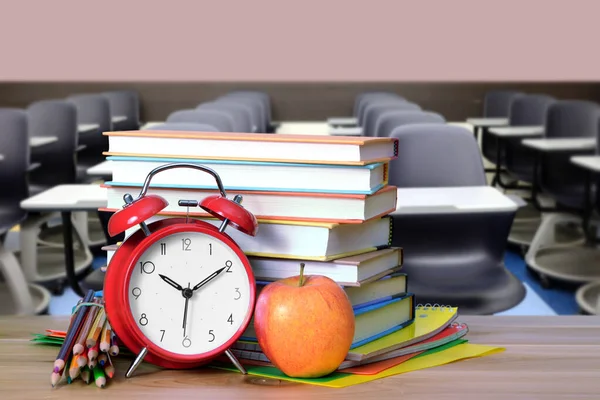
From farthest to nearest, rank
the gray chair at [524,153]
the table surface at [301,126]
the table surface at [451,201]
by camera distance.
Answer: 1. the table surface at [301,126]
2. the gray chair at [524,153]
3. the table surface at [451,201]

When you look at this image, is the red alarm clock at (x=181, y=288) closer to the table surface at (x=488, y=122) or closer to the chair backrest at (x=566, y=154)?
the chair backrest at (x=566, y=154)

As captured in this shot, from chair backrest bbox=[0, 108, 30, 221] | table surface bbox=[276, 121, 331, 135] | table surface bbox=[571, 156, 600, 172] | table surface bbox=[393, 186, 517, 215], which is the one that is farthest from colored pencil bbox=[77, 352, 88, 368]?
table surface bbox=[276, 121, 331, 135]

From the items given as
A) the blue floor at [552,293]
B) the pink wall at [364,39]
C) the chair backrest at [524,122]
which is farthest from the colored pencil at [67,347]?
the chair backrest at [524,122]

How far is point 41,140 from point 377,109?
65.7 inches

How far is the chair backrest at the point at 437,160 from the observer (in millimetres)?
2602

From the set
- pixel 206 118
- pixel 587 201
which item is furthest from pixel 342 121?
pixel 206 118

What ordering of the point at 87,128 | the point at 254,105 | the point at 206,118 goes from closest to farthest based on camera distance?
the point at 206,118 < the point at 87,128 < the point at 254,105

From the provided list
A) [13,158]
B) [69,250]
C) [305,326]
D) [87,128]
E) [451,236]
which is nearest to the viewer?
[305,326]

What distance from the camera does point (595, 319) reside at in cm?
97

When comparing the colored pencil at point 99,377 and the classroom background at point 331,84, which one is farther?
the classroom background at point 331,84

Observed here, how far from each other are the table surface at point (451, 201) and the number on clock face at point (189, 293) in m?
1.21

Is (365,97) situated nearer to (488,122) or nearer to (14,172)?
(488,122)

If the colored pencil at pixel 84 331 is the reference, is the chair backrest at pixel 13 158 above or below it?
below

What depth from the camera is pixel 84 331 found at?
0.78 m
